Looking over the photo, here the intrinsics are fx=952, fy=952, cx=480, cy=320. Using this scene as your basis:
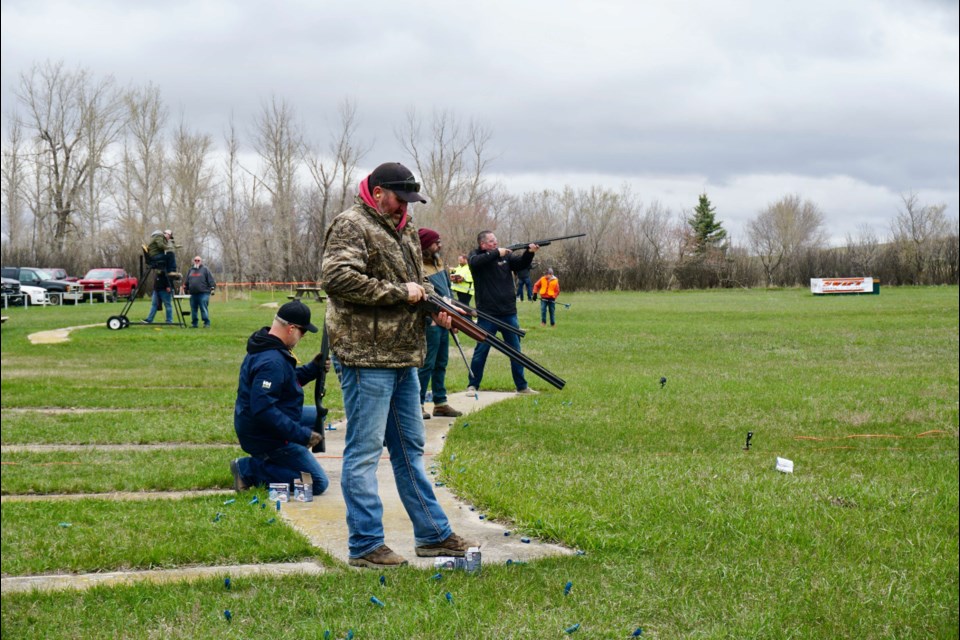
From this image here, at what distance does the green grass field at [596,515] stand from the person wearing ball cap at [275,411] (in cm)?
47

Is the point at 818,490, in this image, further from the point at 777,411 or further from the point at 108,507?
the point at 108,507

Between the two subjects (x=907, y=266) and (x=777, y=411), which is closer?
(x=777, y=411)

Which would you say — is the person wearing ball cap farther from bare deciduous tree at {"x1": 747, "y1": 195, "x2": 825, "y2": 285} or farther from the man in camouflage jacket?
bare deciduous tree at {"x1": 747, "y1": 195, "x2": 825, "y2": 285}

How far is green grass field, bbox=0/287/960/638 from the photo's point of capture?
4191 mm

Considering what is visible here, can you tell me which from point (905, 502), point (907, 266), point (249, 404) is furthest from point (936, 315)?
point (907, 266)

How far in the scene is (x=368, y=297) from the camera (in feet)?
15.2

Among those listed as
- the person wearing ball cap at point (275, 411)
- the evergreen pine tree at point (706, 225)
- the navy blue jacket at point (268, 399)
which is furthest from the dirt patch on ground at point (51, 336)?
the evergreen pine tree at point (706, 225)

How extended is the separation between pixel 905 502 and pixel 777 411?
13.7 ft

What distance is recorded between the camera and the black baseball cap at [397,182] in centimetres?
479

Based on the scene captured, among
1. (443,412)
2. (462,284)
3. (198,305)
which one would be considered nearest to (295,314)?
(443,412)

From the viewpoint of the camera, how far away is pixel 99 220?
6575 centimetres

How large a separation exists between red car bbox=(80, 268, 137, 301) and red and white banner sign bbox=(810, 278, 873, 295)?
35.6 metres

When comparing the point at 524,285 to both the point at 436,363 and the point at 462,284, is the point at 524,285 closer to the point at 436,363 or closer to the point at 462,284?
the point at 462,284

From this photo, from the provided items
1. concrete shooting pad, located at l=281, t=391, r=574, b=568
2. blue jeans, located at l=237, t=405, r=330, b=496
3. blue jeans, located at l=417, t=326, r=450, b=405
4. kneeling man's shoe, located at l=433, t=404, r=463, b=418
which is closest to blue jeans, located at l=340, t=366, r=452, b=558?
concrete shooting pad, located at l=281, t=391, r=574, b=568
